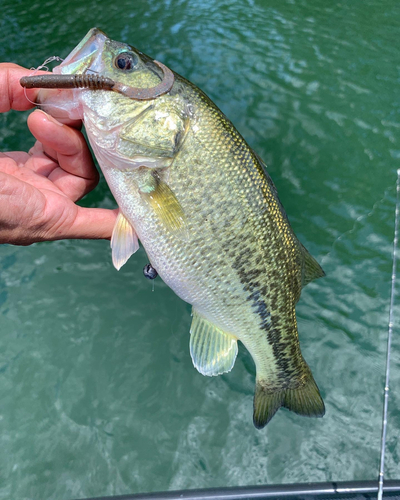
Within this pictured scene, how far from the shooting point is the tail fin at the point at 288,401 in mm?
2088

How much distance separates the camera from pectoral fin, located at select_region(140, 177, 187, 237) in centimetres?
174

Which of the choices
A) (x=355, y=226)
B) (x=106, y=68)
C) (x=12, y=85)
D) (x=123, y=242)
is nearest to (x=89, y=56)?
(x=106, y=68)

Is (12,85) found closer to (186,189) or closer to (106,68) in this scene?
(106,68)

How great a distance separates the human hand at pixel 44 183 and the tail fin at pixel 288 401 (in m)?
1.34

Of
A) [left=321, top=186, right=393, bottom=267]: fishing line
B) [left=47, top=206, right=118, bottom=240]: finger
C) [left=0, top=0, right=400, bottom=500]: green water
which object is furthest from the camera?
[left=321, top=186, right=393, bottom=267]: fishing line

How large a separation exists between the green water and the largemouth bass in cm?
101

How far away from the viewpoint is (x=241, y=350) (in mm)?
2826

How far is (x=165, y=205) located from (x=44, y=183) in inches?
35.7

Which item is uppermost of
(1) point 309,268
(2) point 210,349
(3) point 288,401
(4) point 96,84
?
(4) point 96,84

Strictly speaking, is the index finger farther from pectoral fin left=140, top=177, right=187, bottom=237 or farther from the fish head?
pectoral fin left=140, top=177, right=187, bottom=237

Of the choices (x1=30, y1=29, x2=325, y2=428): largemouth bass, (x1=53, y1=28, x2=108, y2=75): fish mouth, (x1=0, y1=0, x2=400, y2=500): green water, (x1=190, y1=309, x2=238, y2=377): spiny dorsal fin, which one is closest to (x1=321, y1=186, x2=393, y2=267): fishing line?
(x1=0, y1=0, x2=400, y2=500): green water

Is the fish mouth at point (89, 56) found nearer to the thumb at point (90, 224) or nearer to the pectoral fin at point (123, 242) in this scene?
the pectoral fin at point (123, 242)

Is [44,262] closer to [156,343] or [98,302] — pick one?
[98,302]

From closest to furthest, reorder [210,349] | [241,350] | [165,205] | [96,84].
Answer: [96,84] → [165,205] → [210,349] → [241,350]
